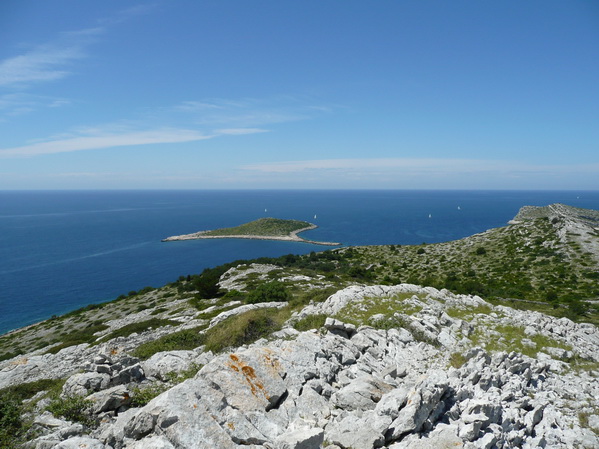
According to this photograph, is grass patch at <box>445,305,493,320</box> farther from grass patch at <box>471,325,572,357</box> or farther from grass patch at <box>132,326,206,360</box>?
grass patch at <box>132,326,206,360</box>

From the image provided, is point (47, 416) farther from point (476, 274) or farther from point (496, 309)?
point (476, 274)

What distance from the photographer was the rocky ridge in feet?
28.0

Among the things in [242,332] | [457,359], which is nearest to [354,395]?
[457,359]

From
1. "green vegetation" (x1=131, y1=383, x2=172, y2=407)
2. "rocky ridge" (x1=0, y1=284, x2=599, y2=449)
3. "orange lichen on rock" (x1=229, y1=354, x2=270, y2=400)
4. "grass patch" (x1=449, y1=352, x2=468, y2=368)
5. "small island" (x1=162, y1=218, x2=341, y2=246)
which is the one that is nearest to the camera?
"rocky ridge" (x1=0, y1=284, x2=599, y2=449)

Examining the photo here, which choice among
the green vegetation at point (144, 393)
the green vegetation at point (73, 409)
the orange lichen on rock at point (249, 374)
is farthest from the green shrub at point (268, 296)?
the green vegetation at point (73, 409)

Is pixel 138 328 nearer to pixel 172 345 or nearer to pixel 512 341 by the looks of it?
pixel 172 345

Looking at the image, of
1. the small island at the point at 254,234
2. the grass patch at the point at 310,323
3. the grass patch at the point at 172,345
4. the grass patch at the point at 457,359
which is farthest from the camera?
the small island at the point at 254,234

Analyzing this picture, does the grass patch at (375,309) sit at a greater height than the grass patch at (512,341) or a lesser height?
greater

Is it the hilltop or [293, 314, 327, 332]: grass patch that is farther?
[293, 314, 327, 332]: grass patch

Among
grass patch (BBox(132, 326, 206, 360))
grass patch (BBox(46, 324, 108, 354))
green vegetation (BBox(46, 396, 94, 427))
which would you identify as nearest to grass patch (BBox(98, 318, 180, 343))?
grass patch (BBox(46, 324, 108, 354))

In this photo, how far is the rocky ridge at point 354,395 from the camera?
8.53 meters

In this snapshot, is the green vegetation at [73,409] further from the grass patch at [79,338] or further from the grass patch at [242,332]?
the grass patch at [79,338]

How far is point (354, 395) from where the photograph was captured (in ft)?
34.8

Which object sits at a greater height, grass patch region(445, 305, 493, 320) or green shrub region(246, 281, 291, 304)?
grass patch region(445, 305, 493, 320)
